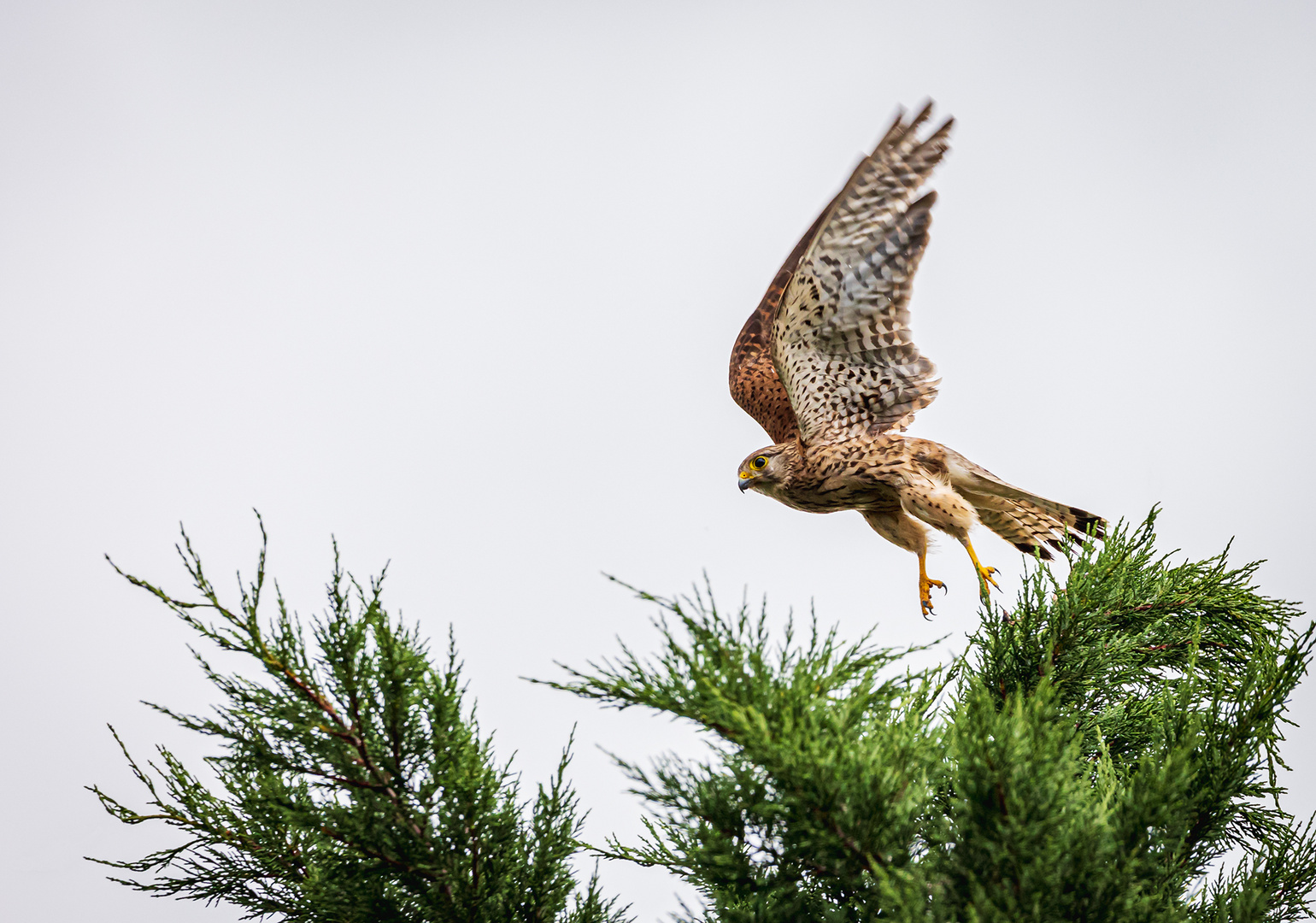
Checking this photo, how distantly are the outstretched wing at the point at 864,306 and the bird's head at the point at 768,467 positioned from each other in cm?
13

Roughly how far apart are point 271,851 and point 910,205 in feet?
12.0

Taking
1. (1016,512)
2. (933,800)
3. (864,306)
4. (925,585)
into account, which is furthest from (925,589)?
(933,800)

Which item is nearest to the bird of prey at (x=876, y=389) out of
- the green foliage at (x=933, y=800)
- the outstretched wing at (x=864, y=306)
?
the outstretched wing at (x=864, y=306)

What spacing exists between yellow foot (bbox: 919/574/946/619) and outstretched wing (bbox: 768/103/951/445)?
0.77 m

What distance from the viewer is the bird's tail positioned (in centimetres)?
477

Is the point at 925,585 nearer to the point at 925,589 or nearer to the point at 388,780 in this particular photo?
the point at 925,589

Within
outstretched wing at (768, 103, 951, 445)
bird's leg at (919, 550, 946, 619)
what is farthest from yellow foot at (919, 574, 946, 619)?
outstretched wing at (768, 103, 951, 445)

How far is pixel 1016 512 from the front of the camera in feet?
16.5

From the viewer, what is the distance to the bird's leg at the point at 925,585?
4836 millimetres

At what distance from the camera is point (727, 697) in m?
1.77

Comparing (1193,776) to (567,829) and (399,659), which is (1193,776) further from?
(399,659)

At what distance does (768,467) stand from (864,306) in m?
0.98

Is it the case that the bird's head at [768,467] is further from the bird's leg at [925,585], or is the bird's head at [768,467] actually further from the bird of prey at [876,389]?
the bird's leg at [925,585]

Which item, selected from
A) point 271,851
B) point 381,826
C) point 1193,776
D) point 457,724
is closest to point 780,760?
point 457,724
